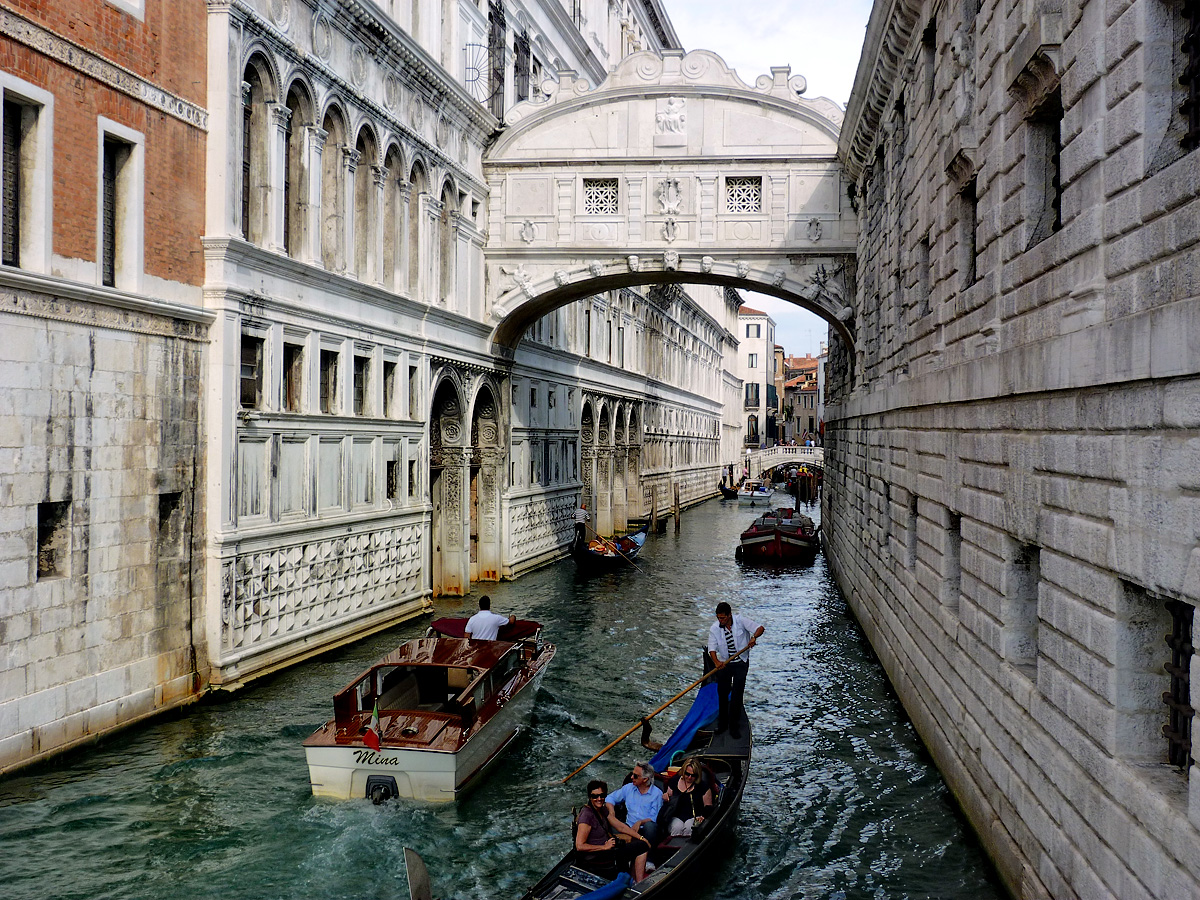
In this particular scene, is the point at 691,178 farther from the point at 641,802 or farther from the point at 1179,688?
the point at 1179,688

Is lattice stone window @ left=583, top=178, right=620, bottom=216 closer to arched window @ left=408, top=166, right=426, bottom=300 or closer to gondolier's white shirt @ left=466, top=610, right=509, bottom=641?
arched window @ left=408, top=166, right=426, bottom=300

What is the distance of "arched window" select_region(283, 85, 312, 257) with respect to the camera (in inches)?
556

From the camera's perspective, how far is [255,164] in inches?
524

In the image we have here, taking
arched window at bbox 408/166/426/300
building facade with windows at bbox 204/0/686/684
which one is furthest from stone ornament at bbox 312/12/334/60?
arched window at bbox 408/166/426/300

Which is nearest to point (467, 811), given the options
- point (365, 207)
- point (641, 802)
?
point (641, 802)

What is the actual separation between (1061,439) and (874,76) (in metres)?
10.3

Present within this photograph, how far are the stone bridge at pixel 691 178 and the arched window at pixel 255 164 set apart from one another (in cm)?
→ 840

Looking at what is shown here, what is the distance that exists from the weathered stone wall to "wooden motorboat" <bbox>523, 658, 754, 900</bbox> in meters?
5.20

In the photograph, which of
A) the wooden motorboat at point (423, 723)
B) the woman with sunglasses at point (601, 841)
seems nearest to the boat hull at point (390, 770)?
the wooden motorboat at point (423, 723)

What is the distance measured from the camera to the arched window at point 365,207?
53.2ft

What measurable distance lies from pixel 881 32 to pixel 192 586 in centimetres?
1095

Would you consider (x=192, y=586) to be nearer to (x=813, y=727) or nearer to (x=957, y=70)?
(x=813, y=727)

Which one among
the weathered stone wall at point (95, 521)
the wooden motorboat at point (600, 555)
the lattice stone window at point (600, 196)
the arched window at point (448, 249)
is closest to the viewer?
the weathered stone wall at point (95, 521)

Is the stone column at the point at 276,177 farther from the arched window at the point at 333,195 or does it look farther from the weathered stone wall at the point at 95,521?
the weathered stone wall at the point at 95,521
